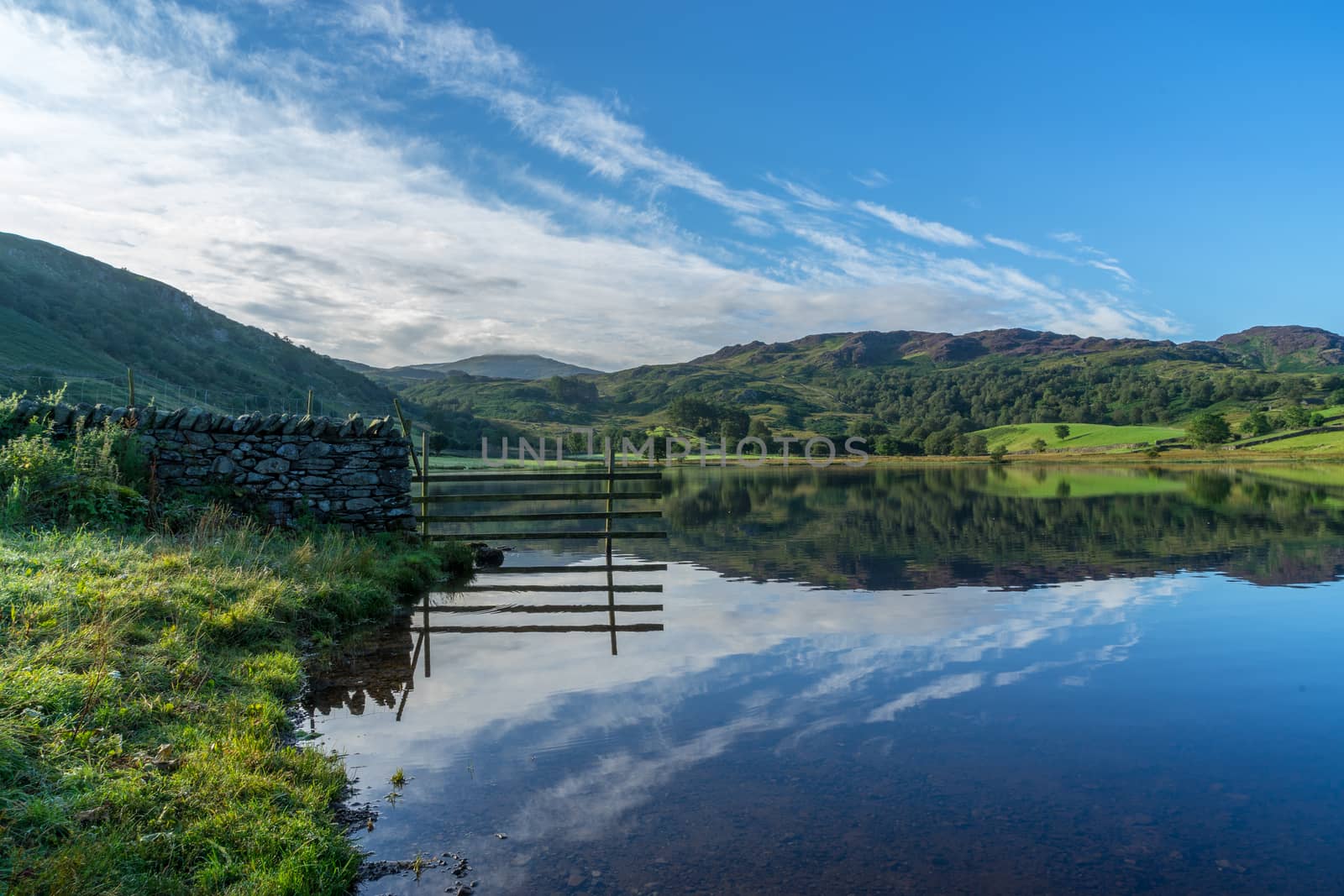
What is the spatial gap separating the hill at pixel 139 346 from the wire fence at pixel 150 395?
190mm

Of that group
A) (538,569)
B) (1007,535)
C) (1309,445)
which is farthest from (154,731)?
(1309,445)

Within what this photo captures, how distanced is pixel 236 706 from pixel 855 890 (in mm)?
4784

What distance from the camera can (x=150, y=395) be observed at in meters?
36.3

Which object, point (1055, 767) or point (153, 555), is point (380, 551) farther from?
point (1055, 767)

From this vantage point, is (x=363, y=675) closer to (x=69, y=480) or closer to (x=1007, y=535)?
(x=69, y=480)

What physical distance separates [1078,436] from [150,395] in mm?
122894

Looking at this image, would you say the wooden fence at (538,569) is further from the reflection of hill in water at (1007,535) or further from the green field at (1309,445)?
the green field at (1309,445)

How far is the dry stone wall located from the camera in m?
13.9

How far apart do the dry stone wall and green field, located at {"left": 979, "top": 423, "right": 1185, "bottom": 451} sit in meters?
112

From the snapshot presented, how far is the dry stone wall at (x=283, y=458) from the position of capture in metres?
13.9

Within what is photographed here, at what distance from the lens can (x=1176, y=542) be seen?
62.7 ft

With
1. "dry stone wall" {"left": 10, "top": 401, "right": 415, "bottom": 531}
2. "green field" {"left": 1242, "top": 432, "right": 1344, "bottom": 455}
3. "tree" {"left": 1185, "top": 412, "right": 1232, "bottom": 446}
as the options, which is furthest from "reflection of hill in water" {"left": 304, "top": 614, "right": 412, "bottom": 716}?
"tree" {"left": 1185, "top": 412, "right": 1232, "bottom": 446}

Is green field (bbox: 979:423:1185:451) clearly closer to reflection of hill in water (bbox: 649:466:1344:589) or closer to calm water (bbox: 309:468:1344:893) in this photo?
reflection of hill in water (bbox: 649:466:1344:589)

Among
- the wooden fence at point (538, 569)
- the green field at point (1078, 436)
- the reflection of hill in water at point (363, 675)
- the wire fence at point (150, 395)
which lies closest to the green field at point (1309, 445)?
the green field at point (1078, 436)
